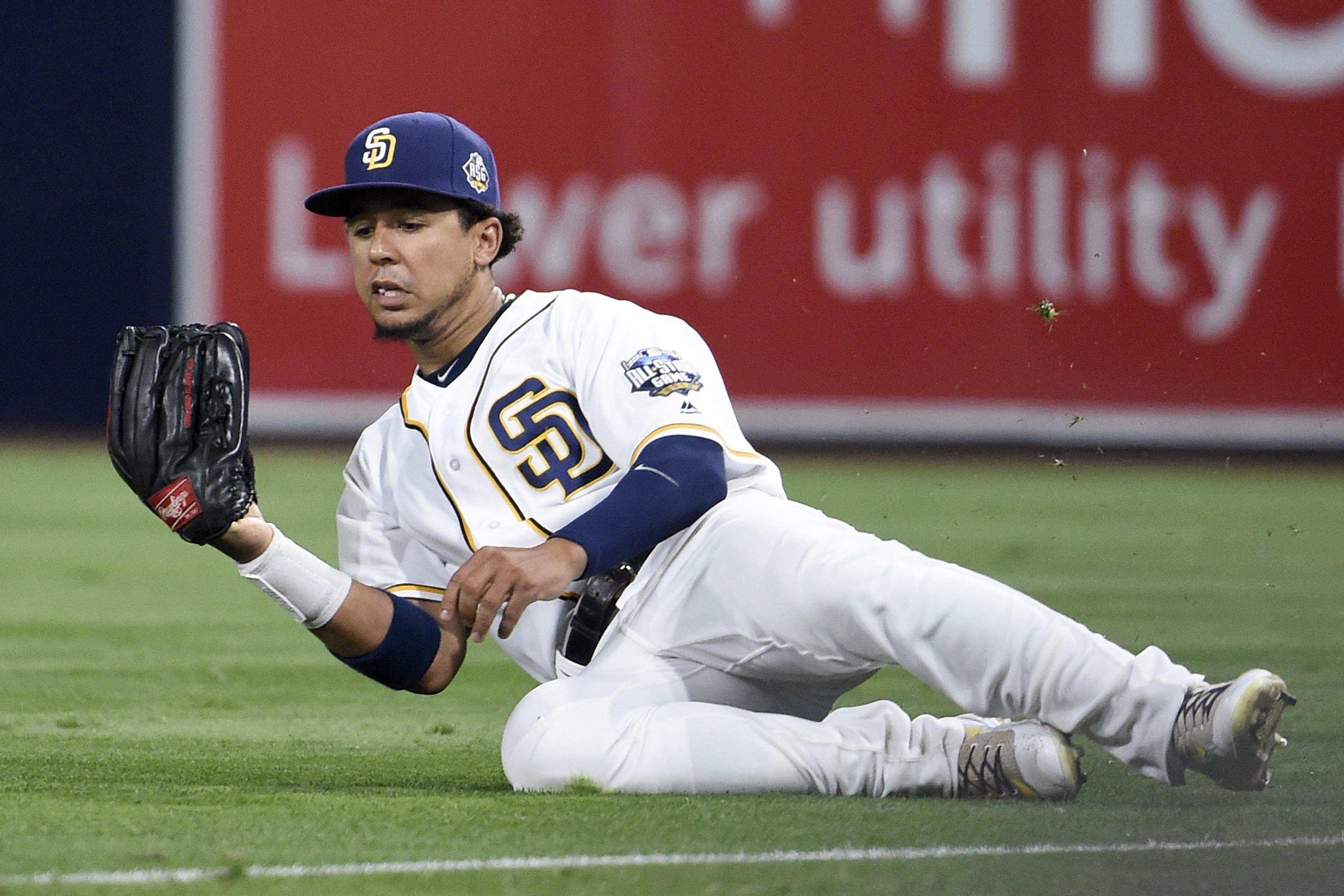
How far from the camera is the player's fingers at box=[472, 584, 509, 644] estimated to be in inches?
115

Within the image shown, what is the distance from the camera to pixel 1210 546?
7395 millimetres

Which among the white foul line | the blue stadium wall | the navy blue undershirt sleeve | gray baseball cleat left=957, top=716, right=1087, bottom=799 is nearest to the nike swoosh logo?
the navy blue undershirt sleeve

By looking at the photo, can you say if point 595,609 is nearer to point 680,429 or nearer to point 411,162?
point 680,429

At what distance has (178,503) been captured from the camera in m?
3.03

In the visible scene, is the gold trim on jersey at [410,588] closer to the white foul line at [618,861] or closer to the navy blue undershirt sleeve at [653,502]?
the navy blue undershirt sleeve at [653,502]

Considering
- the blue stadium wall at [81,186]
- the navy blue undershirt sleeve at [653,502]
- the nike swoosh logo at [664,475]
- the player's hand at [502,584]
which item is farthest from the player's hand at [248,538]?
the blue stadium wall at [81,186]

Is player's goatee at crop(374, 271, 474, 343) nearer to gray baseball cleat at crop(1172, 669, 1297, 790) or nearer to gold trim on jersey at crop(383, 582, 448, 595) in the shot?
gold trim on jersey at crop(383, 582, 448, 595)

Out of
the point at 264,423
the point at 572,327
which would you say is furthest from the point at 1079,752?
the point at 264,423

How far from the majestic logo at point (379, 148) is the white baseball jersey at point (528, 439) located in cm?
35

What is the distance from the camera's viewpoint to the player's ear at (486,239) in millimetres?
3586

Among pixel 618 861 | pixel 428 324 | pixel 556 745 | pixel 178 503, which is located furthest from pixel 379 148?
pixel 618 861

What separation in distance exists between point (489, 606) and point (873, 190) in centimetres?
724

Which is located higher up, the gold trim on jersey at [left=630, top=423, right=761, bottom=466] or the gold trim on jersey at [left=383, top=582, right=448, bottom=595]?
the gold trim on jersey at [left=630, top=423, right=761, bottom=466]

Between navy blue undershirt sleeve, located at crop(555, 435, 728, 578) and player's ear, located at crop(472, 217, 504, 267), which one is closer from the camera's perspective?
navy blue undershirt sleeve, located at crop(555, 435, 728, 578)
